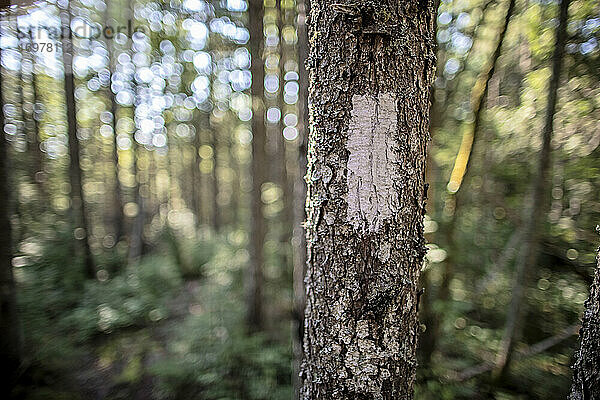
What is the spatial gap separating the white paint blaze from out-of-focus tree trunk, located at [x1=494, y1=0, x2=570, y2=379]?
324 cm

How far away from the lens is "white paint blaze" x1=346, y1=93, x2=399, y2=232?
154cm

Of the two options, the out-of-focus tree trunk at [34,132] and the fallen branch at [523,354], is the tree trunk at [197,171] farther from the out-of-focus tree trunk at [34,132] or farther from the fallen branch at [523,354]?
the fallen branch at [523,354]

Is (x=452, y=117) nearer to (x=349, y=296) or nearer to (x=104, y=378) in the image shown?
(x=349, y=296)

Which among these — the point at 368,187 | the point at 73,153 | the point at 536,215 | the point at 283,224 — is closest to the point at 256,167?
the point at 283,224

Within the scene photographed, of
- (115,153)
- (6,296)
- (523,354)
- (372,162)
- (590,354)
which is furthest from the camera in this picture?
(115,153)

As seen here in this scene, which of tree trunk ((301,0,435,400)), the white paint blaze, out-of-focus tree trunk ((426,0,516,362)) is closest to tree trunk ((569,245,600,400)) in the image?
tree trunk ((301,0,435,400))

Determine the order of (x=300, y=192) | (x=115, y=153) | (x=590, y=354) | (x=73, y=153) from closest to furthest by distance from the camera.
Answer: (x=590, y=354), (x=300, y=192), (x=73, y=153), (x=115, y=153)

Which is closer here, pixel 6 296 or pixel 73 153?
pixel 6 296

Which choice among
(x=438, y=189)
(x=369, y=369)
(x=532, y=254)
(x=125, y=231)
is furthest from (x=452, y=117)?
(x=125, y=231)

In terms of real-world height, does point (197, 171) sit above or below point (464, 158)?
above

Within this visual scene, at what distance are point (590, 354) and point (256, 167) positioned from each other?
16.8 feet

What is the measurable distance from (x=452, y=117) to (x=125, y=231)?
38.8ft

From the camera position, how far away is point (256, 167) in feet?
20.2

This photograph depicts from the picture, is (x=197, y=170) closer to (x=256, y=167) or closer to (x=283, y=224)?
(x=283, y=224)
